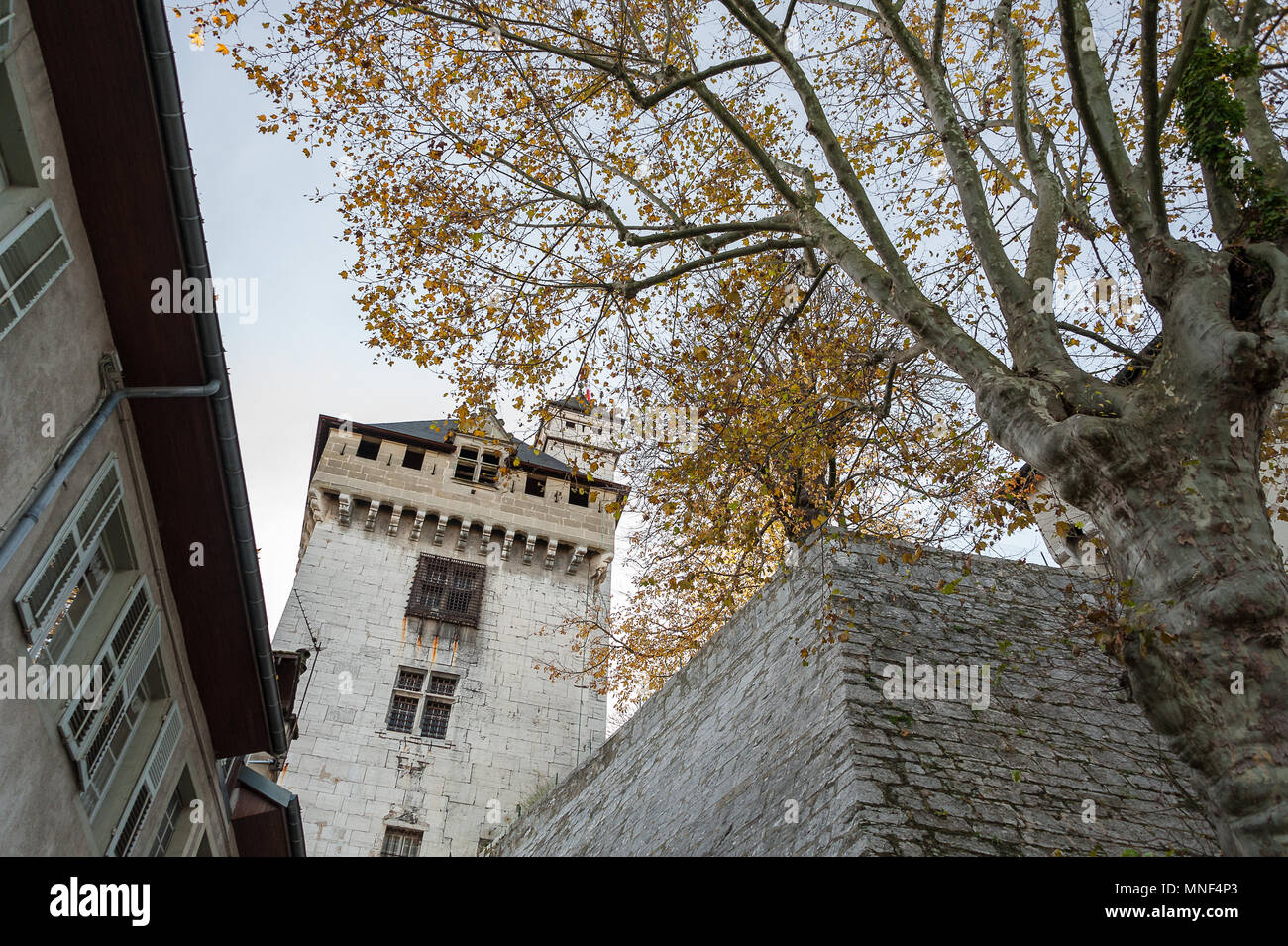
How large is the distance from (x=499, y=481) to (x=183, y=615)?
4000 mm

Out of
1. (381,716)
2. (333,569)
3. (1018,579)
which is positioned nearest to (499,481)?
(1018,579)

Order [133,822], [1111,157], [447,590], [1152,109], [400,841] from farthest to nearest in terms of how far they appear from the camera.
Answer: [447,590], [400,841], [133,822], [1111,157], [1152,109]

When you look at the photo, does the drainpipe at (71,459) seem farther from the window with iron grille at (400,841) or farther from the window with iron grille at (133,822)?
the window with iron grille at (400,841)

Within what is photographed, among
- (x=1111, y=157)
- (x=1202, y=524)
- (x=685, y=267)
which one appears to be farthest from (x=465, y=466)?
(x=1202, y=524)

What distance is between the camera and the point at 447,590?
1009 inches

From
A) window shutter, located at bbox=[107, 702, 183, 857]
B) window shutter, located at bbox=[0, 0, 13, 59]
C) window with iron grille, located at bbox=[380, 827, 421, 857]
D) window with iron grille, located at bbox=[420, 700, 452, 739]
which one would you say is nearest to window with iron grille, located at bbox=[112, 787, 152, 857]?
window shutter, located at bbox=[107, 702, 183, 857]

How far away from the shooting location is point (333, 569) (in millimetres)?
24828

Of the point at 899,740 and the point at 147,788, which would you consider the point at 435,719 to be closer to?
the point at 147,788

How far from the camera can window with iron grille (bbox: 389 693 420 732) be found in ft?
72.7

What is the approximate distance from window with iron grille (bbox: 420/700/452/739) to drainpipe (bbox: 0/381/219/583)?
17.3 meters

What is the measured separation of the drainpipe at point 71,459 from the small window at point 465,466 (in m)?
21.5

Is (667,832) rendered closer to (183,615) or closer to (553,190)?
(183,615)

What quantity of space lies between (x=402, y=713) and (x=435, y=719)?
829 millimetres

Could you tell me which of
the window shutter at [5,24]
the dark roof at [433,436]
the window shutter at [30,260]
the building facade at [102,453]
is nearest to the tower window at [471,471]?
the dark roof at [433,436]
